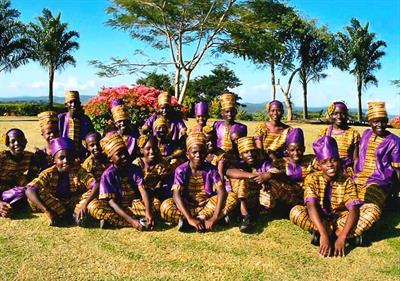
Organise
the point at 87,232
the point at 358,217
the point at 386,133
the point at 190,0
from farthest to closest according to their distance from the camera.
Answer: the point at 190,0, the point at 386,133, the point at 87,232, the point at 358,217

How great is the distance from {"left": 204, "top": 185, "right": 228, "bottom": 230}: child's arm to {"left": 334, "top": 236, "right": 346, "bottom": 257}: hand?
1.43 m

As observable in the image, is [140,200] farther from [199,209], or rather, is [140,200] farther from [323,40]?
[323,40]

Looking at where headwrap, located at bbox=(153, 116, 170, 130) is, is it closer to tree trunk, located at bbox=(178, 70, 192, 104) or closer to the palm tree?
tree trunk, located at bbox=(178, 70, 192, 104)

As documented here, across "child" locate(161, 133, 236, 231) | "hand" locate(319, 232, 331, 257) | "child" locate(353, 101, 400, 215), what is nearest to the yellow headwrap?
"child" locate(161, 133, 236, 231)

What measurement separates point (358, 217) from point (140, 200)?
263 cm

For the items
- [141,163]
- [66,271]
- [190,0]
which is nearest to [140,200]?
[141,163]

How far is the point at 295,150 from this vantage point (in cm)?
604

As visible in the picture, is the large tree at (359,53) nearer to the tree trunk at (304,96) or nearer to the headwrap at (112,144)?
the tree trunk at (304,96)

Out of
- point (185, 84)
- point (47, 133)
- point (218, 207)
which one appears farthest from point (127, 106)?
point (185, 84)

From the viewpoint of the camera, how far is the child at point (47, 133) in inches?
269

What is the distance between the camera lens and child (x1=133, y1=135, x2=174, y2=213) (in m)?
6.30

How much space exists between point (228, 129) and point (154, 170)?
4.63ft

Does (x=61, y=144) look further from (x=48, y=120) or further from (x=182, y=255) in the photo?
(x=182, y=255)

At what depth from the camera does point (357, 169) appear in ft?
20.6
